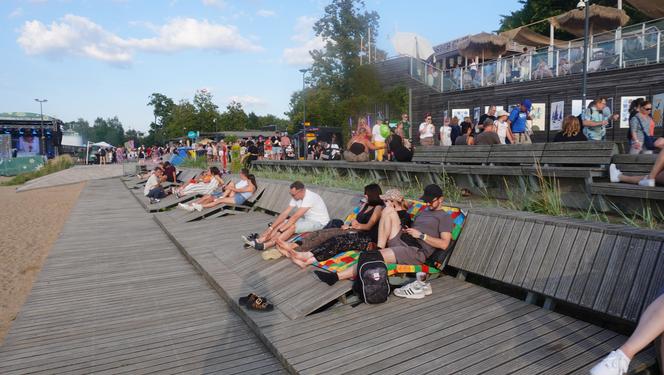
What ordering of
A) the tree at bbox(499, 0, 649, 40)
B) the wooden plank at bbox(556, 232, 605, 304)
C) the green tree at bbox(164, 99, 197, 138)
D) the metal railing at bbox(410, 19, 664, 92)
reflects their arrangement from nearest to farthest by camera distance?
the wooden plank at bbox(556, 232, 605, 304), the metal railing at bbox(410, 19, 664, 92), the tree at bbox(499, 0, 649, 40), the green tree at bbox(164, 99, 197, 138)

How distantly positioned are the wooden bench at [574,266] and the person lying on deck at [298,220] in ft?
8.91

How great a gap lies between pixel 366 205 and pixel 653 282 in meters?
3.50

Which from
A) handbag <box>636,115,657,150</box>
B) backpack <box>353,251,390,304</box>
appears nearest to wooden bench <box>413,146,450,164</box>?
handbag <box>636,115,657,150</box>

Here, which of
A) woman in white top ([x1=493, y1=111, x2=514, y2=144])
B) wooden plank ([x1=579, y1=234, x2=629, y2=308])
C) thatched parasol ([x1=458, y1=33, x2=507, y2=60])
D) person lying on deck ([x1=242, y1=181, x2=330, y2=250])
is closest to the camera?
wooden plank ([x1=579, y1=234, x2=629, y2=308])

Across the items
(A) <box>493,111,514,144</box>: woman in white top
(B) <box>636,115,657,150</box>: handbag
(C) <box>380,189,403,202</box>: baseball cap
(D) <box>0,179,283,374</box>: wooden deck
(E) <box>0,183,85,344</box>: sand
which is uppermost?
(A) <box>493,111,514,144</box>: woman in white top

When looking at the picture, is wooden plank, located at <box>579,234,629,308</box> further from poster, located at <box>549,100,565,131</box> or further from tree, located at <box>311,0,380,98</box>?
tree, located at <box>311,0,380,98</box>

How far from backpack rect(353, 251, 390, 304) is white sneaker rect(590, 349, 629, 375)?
2079 millimetres

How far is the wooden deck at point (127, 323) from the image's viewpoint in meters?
3.96

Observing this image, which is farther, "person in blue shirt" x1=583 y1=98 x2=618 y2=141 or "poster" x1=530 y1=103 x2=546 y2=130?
"poster" x1=530 y1=103 x2=546 y2=130

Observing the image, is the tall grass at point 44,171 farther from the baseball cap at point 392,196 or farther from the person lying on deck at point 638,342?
the person lying on deck at point 638,342

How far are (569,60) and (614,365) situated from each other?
1828 centimetres

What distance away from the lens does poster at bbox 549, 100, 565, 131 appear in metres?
18.3

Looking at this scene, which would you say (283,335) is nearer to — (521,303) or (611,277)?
(521,303)

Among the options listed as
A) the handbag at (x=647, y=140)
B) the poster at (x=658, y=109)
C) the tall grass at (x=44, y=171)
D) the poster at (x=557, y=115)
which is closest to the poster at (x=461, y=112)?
the poster at (x=557, y=115)
